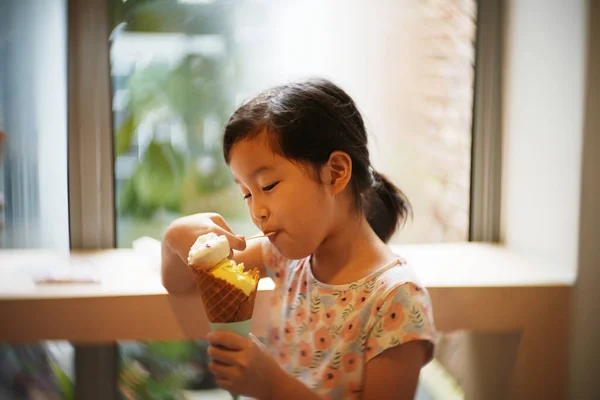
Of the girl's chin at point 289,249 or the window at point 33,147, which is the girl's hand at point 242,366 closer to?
the girl's chin at point 289,249

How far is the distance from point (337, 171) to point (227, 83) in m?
0.70

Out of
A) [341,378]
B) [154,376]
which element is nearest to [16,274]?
[154,376]

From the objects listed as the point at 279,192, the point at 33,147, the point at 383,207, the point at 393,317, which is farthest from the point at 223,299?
the point at 33,147

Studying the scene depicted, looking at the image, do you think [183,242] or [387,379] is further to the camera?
[183,242]

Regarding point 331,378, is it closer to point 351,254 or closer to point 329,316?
point 329,316

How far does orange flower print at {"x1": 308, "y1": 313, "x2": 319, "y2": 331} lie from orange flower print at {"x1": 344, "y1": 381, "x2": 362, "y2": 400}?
141mm

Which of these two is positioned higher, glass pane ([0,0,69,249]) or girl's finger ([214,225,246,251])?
glass pane ([0,0,69,249])

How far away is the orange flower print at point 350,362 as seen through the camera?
1.12m

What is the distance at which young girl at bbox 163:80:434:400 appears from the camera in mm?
1054

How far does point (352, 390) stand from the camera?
1.12 metres

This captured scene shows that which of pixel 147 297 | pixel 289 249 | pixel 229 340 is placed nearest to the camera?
pixel 229 340

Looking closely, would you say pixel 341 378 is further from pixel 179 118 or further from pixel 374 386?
pixel 179 118

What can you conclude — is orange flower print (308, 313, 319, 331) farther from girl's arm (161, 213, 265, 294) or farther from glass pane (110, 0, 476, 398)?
glass pane (110, 0, 476, 398)

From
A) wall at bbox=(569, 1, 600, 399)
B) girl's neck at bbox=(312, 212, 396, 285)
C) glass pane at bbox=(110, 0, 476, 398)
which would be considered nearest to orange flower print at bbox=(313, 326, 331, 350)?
girl's neck at bbox=(312, 212, 396, 285)
